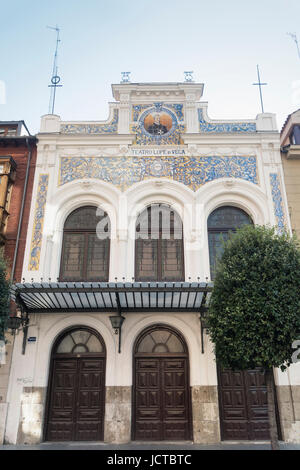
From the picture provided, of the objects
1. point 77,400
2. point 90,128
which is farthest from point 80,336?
point 90,128

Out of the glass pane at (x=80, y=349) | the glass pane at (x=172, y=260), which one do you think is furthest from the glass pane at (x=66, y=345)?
the glass pane at (x=172, y=260)

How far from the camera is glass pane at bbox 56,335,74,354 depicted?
465 inches

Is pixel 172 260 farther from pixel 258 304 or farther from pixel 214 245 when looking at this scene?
pixel 258 304

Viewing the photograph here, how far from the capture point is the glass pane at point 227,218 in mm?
13130

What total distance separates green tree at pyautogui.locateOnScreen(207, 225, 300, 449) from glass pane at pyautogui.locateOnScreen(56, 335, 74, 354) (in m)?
5.11

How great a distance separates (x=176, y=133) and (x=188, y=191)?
2615mm

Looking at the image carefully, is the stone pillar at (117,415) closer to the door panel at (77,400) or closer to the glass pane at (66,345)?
the door panel at (77,400)

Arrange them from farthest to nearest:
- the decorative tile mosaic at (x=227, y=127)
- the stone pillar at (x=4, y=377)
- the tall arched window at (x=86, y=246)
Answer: the decorative tile mosaic at (x=227, y=127), the tall arched window at (x=86, y=246), the stone pillar at (x=4, y=377)

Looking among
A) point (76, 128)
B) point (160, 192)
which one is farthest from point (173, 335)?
point (76, 128)

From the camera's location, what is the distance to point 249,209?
13.1 meters

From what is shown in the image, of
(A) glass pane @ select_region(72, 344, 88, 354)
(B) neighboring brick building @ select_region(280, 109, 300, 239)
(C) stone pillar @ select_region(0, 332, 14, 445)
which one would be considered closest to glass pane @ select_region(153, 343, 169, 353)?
(A) glass pane @ select_region(72, 344, 88, 354)

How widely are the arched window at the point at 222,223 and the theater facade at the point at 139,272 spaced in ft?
0.17

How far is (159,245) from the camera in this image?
1280 centimetres
